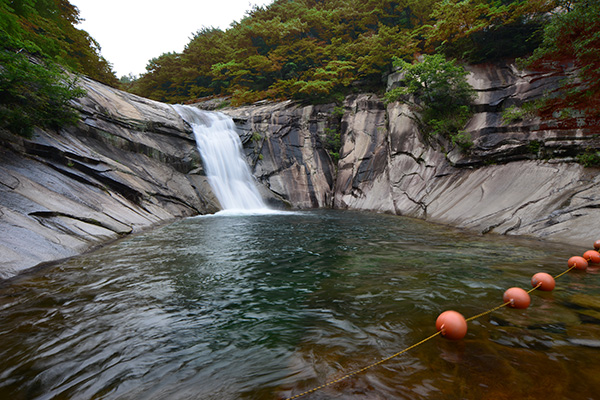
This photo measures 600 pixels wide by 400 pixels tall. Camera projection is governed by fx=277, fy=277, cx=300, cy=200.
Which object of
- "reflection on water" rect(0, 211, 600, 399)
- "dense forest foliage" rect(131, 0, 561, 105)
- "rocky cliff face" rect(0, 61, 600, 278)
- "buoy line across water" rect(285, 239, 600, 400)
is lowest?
"reflection on water" rect(0, 211, 600, 399)

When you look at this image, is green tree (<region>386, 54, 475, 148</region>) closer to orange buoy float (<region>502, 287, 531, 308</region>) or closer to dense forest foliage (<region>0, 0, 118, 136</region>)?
orange buoy float (<region>502, 287, 531, 308</region>)

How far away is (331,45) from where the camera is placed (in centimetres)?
2495

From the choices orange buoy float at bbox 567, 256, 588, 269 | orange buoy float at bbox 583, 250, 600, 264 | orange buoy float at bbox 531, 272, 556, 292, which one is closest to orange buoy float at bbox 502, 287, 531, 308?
orange buoy float at bbox 531, 272, 556, 292

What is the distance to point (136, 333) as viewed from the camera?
314cm

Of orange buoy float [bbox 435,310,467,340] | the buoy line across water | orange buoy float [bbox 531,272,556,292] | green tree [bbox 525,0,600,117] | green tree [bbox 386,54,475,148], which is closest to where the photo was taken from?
the buoy line across water

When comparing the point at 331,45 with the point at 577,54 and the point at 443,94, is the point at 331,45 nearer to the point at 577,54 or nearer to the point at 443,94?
the point at 443,94

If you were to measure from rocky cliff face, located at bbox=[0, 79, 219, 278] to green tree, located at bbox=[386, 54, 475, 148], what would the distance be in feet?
44.5

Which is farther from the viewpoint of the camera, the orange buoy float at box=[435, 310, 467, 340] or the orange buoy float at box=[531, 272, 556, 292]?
the orange buoy float at box=[531, 272, 556, 292]

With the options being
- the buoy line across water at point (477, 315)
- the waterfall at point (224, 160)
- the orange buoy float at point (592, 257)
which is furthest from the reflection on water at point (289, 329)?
the waterfall at point (224, 160)

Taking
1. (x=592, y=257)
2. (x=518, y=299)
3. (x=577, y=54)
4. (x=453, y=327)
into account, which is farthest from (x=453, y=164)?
(x=453, y=327)

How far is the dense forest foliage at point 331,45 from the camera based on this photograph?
1481 cm

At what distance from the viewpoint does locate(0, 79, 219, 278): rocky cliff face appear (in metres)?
6.19

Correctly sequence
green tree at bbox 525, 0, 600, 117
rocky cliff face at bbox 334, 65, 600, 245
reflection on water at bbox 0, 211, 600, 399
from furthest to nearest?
rocky cliff face at bbox 334, 65, 600, 245
green tree at bbox 525, 0, 600, 117
reflection on water at bbox 0, 211, 600, 399

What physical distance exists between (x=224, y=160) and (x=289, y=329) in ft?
57.9
